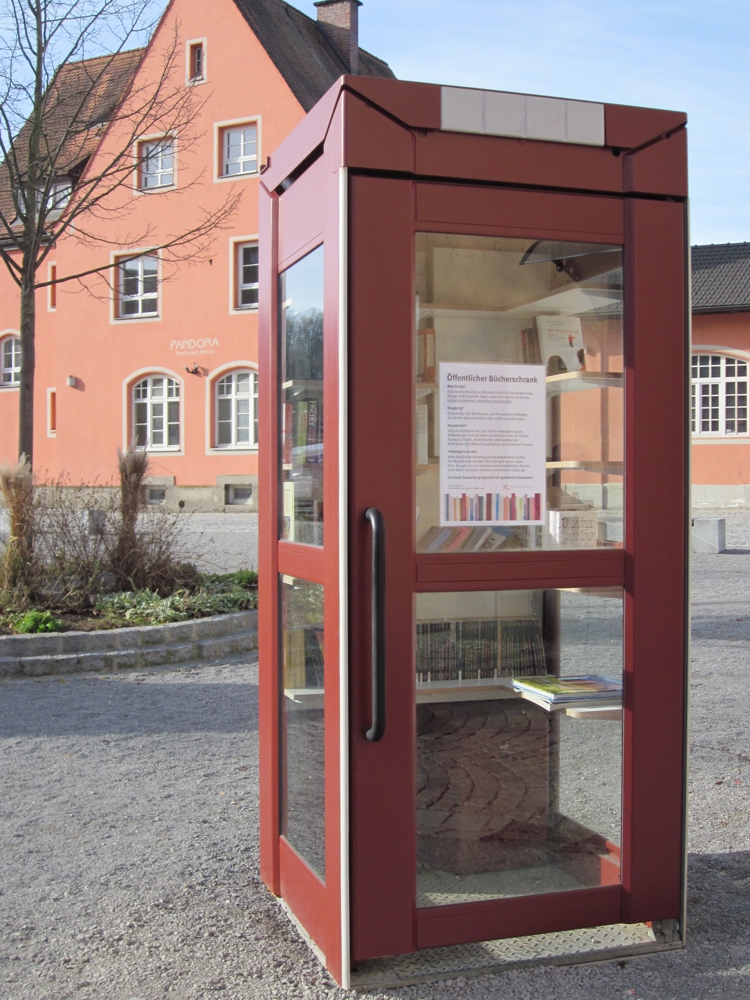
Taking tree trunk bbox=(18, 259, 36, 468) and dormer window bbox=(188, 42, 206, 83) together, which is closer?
tree trunk bbox=(18, 259, 36, 468)

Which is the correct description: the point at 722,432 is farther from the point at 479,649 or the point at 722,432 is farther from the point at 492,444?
the point at 492,444

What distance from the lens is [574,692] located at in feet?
12.2

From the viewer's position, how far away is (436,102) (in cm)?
330

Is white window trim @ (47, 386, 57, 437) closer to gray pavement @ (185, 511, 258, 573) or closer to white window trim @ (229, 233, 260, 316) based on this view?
white window trim @ (229, 233, 260, 316)

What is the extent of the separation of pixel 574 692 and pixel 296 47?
31441mm

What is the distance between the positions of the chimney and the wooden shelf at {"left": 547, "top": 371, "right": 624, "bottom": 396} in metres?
34.6

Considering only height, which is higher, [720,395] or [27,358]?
[720,395]

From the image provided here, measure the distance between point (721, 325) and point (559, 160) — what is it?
27.0 m

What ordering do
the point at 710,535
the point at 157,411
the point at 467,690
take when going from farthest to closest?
the point at 157,411
the point at 710,535
the point at 467,690

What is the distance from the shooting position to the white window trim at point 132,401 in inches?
1210

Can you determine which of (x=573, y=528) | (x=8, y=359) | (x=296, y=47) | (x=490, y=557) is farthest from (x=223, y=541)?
(x=8, y=359)

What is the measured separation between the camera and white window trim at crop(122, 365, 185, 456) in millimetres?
30734

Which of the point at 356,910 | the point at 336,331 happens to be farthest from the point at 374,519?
the point at 356,910

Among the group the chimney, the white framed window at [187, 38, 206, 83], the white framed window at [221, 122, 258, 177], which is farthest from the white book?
the chimney
